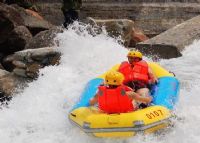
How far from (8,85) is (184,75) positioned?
11.5ft

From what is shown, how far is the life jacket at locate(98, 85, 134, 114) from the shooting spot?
269 inches

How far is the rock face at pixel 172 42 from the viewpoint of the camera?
11.3m

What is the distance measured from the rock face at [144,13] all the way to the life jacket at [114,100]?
7928 millimetres

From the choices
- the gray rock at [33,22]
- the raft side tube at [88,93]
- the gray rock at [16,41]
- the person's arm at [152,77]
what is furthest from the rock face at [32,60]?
the person's arm at [152,77]

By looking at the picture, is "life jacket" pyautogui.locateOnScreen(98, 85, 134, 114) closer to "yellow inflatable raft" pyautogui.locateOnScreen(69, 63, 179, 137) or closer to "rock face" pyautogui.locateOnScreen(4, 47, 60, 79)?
"yellow inflatable raft" pyautogui.locateOnScreen(69, 63, 179, 137)

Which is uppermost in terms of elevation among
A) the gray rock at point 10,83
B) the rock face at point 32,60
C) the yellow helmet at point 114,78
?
the yellow helmet at point 114,78

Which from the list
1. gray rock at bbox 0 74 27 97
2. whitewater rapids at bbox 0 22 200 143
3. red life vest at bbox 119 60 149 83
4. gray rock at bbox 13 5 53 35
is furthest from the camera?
gray rock at bbox 13 5 53 35

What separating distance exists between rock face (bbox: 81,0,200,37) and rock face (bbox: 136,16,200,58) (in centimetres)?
213

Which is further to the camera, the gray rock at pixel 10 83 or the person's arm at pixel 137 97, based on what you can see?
the gray rock at pixel 10 83

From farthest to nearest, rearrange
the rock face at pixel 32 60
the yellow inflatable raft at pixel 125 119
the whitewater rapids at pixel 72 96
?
1. the rock face at pixel 32 60
2. the whitewater rapids at pixel 72 96
3. the yellow inflatable raft at pixel 125 119

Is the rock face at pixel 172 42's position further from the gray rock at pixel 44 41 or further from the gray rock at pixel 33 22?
the gray rock at pixel 33 22

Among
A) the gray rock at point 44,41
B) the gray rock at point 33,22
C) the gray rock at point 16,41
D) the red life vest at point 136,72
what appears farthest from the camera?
the gray rock at point 33,22

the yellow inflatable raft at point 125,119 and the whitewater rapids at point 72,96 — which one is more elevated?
the yellow inflatable raft at point 125,119

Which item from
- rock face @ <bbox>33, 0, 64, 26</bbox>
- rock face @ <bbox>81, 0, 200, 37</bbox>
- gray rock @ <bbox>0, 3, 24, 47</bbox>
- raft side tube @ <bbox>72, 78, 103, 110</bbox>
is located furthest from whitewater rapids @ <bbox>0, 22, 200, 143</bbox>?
rock face @ <bbox>81, 0, 200, 37</bbox>
